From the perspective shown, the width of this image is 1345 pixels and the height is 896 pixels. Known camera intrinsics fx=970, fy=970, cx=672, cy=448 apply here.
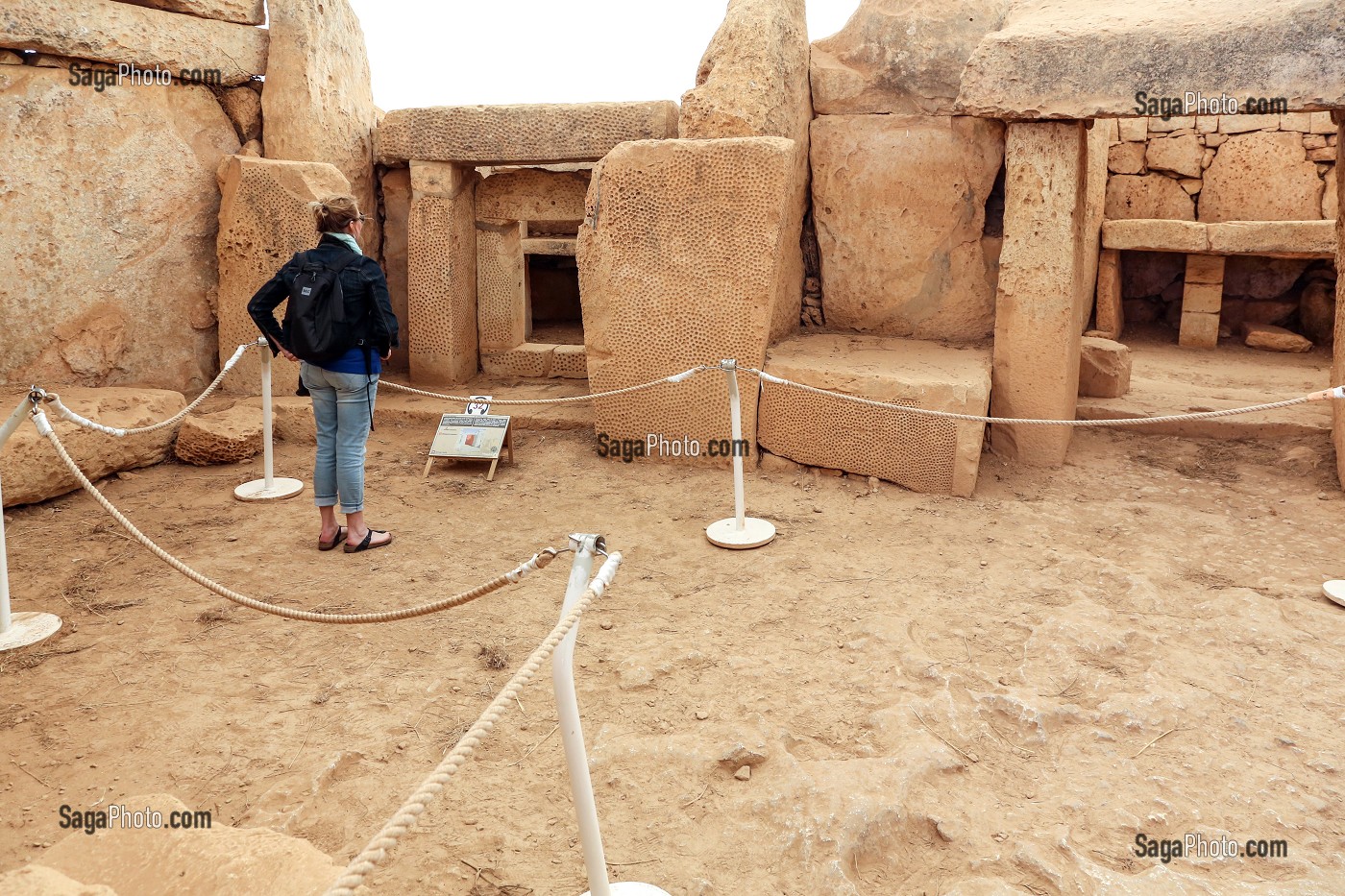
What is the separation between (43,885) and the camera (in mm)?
1770

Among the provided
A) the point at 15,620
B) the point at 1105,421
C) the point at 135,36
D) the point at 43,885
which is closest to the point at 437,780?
the point at 43,885

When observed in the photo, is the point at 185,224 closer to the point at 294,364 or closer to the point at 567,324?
the point at 294,364

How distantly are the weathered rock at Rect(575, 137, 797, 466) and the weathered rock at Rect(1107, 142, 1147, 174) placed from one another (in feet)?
15.3

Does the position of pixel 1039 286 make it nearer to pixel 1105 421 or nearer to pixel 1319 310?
pixel 1105 421

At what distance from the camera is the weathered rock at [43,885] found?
1741 millimetres

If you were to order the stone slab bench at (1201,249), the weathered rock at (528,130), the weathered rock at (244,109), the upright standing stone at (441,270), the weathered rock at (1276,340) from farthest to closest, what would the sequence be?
the weathered rock at (1276,340) → the stone slab bench at (1201,249) → the upright standing stone at (441,270) → the weathered rock at (244,109) → the weathered rock at (528,130)

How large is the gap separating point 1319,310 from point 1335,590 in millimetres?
5991

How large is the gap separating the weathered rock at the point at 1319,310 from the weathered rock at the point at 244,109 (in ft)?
Result: 28.5

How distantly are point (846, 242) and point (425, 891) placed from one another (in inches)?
191
